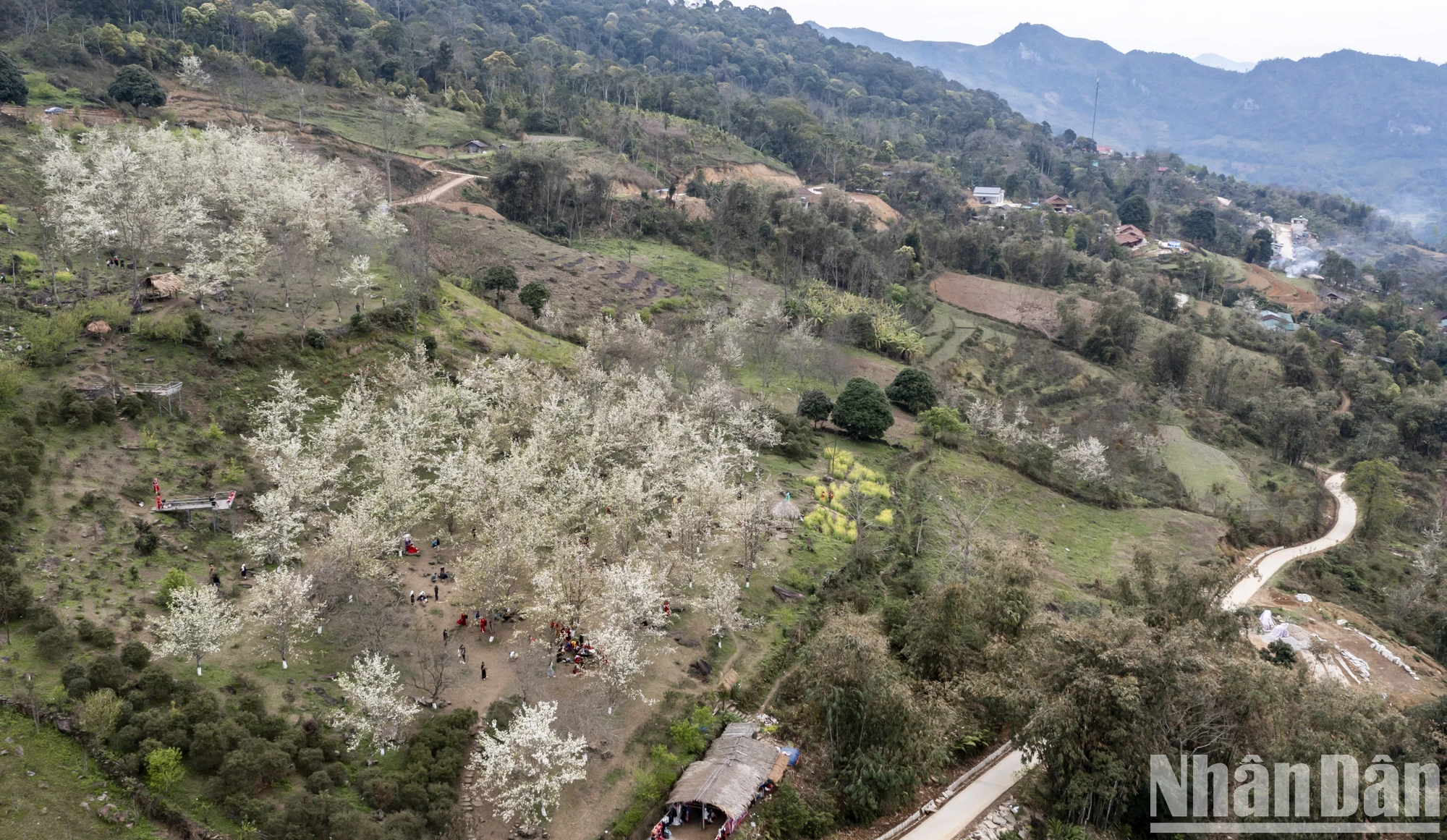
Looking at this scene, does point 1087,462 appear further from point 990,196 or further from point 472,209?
point 990,196

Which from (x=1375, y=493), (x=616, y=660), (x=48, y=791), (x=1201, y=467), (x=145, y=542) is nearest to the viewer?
(x=48, y=791)

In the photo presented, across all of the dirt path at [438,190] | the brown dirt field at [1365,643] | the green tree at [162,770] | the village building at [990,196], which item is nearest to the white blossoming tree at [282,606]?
the green tree at [162,770]

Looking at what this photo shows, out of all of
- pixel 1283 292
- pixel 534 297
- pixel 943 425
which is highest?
pixel 534 297

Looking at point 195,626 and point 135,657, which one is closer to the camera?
point 135,657

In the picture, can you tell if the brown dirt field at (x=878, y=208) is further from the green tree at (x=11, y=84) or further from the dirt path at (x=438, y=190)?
the green tree at (x=11, y=84)

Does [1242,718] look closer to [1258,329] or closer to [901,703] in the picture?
[901,703]

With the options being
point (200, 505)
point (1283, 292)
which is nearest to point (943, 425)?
point (200, 505)

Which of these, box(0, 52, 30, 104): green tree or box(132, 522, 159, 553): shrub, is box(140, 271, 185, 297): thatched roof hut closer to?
box(132, 522, 159, 553): shrub

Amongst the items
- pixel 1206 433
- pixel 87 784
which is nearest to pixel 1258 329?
pixel 1206 433
